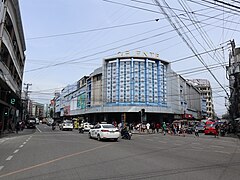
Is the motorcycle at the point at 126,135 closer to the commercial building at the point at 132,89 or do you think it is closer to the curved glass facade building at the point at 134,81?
the commercial building at the point at 132,89

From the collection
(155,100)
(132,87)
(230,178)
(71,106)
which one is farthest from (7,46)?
(71,106)

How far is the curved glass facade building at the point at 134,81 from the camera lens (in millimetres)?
54125

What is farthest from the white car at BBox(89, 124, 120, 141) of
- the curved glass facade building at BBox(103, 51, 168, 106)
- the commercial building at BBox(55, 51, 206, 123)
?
the curved glass facade building at BBox(103, 51, 168, 106)

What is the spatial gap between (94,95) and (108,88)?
6607mm

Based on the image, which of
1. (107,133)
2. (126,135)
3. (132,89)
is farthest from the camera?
(132,89)

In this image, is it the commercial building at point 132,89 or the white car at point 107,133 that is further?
the commercial building at point 132,89

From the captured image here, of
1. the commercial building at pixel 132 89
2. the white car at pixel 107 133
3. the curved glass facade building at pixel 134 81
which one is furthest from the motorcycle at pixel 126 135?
the curved glass facade building at pixel 134 81

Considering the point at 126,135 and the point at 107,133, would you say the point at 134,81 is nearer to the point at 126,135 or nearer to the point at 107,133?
the point at 126,135

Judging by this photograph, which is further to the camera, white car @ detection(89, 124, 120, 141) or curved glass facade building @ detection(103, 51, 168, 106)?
curved glass facade building @ detection(103, 51, 168, 106)

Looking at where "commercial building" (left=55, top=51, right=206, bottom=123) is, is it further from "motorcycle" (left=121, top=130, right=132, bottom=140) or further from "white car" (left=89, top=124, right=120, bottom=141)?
"white car" (left=89, top=124, right=120, bottom=141)

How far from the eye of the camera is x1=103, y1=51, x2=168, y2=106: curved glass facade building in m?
54.1

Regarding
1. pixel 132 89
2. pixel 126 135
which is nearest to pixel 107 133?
pixel 126 135

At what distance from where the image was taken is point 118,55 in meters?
55.7

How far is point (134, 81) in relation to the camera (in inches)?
2135
